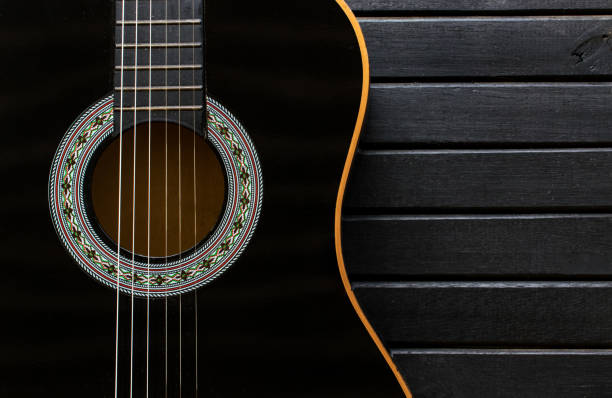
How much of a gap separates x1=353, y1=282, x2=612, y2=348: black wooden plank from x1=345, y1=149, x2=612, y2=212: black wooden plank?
0.13m

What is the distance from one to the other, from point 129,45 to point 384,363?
1.59 feet

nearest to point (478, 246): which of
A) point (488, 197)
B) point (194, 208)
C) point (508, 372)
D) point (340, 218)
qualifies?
point (488, 197)

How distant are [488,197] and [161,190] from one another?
487mm

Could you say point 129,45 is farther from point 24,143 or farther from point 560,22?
point 560,22

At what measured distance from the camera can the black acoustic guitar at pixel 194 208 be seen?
63cm

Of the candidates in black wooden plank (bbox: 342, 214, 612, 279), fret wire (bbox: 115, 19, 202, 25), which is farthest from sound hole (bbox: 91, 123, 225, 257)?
black wooden plank (bbox: 342, 214, 612, 279)

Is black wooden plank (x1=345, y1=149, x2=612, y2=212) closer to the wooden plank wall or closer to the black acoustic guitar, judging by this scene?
the wooden plank wall

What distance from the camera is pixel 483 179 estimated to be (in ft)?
2.77

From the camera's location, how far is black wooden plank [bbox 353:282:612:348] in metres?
0.83

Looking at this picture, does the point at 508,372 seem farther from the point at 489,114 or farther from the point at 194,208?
the point at 194,208

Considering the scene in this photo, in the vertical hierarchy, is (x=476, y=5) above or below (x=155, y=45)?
above

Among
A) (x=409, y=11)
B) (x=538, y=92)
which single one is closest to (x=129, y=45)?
(x=409, y=11)

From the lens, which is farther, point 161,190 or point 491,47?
point 491,47

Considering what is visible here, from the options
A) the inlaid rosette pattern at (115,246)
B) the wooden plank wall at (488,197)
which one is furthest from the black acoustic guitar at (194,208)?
the wooden plank wall at (488,197)
